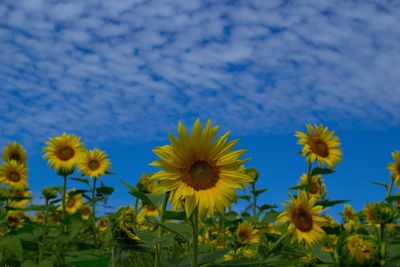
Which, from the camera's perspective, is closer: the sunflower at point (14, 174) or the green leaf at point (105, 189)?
the green leaf at point (105, 189)

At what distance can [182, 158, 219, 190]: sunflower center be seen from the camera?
2.93 metres

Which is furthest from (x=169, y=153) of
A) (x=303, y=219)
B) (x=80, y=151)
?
(x=80, y=151)

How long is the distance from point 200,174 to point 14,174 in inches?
239

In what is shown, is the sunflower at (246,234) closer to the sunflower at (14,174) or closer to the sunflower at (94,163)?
the sunflower at (94,163)

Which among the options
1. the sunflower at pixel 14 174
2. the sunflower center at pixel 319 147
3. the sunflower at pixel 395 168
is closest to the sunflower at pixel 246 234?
the sunflower center at pixel 319 147

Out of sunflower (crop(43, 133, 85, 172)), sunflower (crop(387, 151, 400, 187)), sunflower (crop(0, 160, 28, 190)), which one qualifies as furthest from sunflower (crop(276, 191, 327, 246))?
sunflower (crop(0, 160, 28, 190))

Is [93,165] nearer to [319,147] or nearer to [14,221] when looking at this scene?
[14,221]

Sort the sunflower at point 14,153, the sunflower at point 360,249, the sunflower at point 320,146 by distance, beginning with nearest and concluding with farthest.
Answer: the sunflower at point 360,249, the sunflower at point 320,146, the sunflower at point 14,153

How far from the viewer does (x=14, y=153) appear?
29.7ft

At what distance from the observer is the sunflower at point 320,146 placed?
6.47 metres

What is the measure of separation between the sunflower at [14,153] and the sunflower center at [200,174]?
670 cm

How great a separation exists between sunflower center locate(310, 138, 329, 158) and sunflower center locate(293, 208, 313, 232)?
1.80 m

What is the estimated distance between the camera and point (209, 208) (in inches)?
112

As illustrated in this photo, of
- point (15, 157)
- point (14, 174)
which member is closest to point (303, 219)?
point (14, 174)
